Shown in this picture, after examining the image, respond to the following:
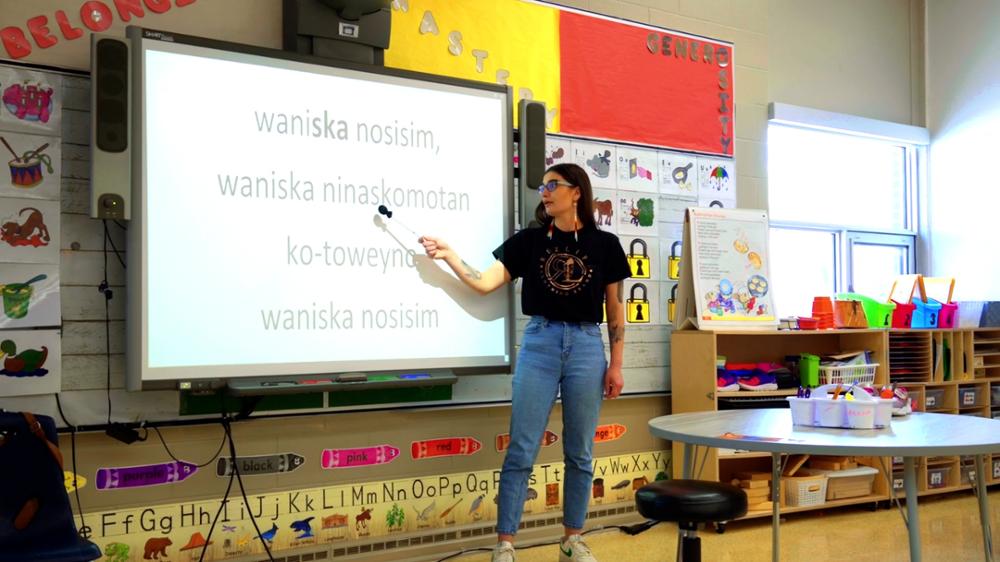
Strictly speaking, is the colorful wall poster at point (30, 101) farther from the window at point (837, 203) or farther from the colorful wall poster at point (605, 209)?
the window at point (837, 203)

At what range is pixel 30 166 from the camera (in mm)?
2574

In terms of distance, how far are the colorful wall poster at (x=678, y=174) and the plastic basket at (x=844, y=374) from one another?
106 cm

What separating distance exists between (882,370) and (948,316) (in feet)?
2.37

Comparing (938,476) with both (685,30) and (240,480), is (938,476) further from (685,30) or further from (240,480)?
(240,480)

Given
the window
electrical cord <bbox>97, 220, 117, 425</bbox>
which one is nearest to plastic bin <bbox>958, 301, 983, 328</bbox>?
the window

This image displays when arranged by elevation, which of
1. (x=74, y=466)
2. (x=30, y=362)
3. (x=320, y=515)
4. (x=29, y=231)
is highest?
(x=29, y=231)

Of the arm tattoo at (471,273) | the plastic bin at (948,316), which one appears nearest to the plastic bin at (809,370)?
the plastic bin at (948,316)

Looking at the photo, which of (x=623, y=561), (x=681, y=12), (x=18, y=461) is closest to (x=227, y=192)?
(x=18, y=461)

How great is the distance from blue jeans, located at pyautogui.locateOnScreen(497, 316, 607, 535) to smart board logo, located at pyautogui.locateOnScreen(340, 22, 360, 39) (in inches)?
48.9

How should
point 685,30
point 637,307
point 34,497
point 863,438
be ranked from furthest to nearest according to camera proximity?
point 685,30, point 637,307, point 34,497, point 863,438

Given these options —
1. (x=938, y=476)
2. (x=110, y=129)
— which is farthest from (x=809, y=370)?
(x=110, y=129)

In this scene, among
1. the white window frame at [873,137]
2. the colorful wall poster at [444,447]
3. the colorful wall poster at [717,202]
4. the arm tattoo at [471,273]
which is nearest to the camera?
the arm tattoo at [471,273]

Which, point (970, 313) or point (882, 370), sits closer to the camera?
point (882, 370)

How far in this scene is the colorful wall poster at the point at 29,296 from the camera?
253 centimetres
